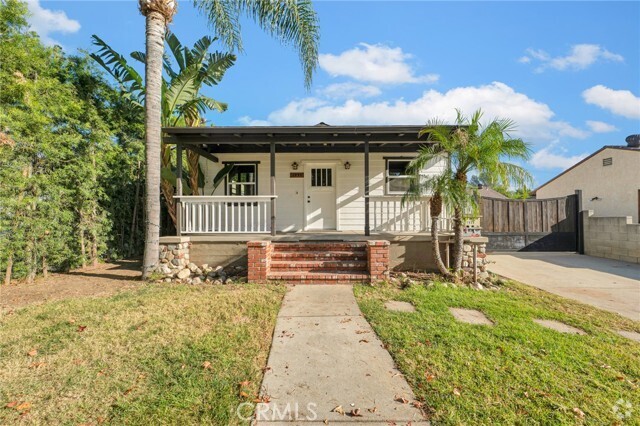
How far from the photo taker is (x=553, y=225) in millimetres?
10367

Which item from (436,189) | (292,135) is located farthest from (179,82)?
(436,189)

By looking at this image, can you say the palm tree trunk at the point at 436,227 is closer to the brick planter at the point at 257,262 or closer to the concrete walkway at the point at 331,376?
the concrete walkway at the point at 331,376

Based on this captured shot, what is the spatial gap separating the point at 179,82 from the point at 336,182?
5582 millimetres

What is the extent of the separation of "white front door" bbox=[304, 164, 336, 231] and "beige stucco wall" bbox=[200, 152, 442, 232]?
0.17 meters

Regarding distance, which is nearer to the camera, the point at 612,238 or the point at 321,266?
the point at 321,266

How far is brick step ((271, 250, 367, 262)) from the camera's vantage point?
6.16 m

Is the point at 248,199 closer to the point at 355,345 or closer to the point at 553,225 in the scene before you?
the point at 355,345

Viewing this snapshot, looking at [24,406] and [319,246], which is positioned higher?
[319,246]

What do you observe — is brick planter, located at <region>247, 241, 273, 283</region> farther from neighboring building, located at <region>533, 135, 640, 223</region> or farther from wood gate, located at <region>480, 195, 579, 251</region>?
neighboring building, located at <region>533, 135, 640, 223</region>

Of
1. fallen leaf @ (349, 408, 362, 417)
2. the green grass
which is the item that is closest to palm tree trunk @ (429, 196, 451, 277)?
the green grass

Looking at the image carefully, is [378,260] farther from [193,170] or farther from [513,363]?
[193,170]

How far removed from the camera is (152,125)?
236 inches

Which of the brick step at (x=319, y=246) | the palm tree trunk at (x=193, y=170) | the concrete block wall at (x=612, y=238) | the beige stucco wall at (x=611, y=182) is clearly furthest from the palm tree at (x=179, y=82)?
the beige stucco wall at (x=611, y=182)

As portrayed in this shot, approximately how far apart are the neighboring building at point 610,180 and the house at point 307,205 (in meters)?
10.3
